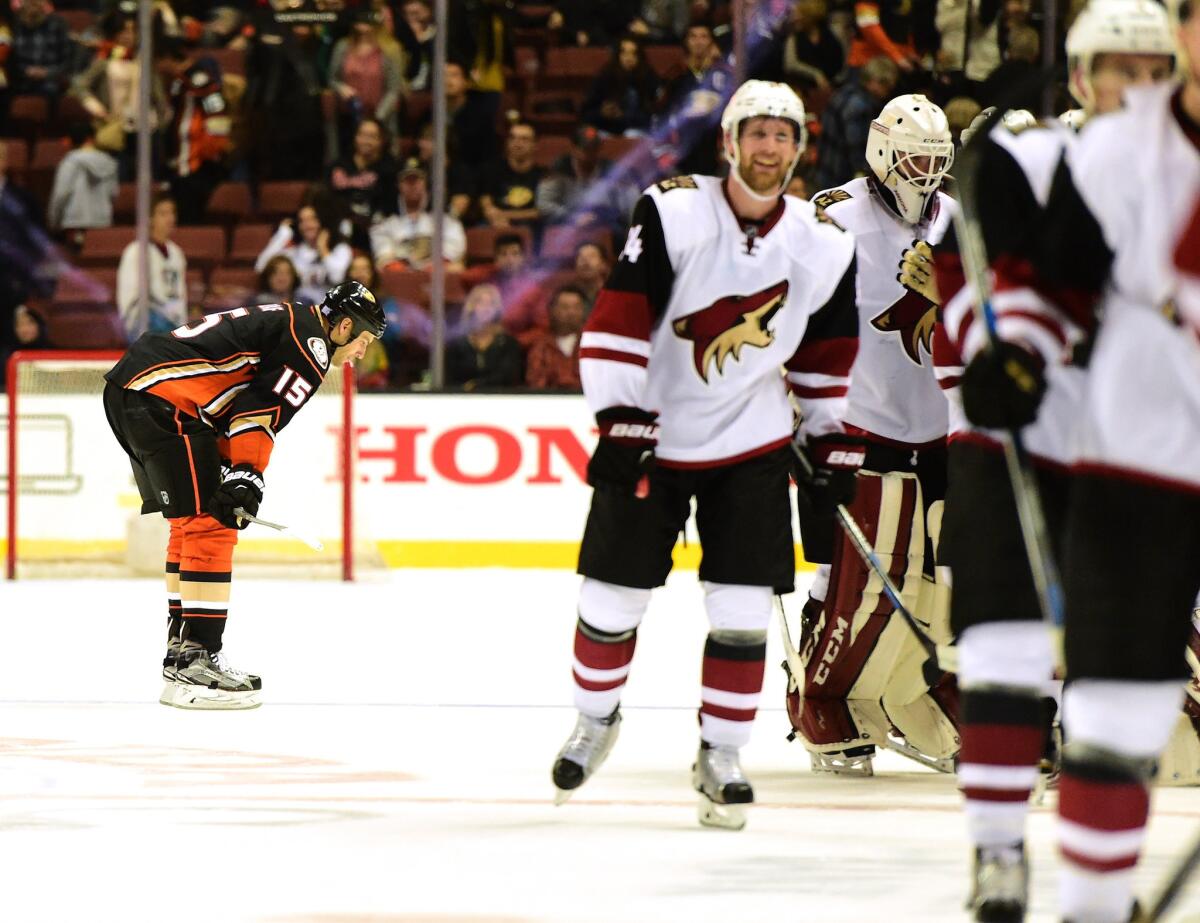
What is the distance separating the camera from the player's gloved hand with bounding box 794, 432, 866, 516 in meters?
3.24

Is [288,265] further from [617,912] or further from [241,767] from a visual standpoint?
[617,912]

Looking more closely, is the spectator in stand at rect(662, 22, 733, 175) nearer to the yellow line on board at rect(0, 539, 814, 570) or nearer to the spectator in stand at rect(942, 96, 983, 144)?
the spectator in stand at rect(942, 96, 983, 144)

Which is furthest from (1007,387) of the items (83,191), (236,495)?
(83,191)

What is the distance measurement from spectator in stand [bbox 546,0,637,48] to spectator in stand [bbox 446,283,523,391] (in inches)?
51.4

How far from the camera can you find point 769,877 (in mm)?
2764

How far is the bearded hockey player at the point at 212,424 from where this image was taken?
4535mm

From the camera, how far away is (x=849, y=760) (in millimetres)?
3709

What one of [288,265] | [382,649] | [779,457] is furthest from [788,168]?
[288,265]

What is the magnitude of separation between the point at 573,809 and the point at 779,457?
2.19 feet

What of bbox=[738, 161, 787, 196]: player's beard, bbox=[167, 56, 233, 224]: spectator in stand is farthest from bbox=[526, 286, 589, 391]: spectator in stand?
bbox=[738, 161, 787, 196]: player's beard

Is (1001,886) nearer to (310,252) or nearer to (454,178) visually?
(454,178)

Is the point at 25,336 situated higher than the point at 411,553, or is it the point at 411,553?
the point at 25,336

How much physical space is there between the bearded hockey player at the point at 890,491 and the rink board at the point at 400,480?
3.52m

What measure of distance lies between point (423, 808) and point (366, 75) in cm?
540
